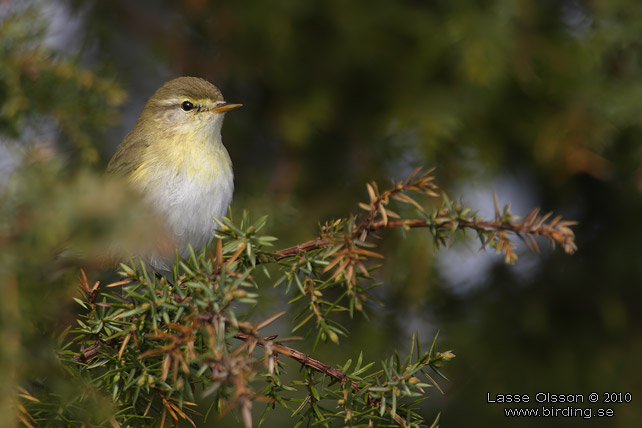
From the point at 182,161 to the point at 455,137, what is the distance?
1.33m

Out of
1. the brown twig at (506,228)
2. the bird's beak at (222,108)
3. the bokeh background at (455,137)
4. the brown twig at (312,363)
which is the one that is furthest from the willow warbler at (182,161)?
the brown twig at (312,363)

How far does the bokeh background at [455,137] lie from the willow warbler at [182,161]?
22 centimetres

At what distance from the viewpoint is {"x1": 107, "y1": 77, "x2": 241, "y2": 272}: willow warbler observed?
291 cm

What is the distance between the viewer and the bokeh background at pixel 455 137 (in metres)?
2.90

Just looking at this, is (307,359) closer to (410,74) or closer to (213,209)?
(213,209)

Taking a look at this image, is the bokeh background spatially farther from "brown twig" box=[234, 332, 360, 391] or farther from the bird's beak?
"brown twig" box=[234, 332, 360, 391]

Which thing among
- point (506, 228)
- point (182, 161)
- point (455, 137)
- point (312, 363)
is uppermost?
point (455, 137)

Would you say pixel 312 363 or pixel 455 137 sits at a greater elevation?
pixel 455 137

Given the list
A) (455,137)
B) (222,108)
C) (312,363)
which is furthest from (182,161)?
(312,363)

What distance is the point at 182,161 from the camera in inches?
120

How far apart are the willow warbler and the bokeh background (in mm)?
222

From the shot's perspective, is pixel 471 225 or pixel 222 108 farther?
pixel 222 108

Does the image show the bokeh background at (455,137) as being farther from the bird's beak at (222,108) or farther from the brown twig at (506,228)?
the brown twig at (506,228)

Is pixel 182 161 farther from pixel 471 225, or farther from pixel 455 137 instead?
pixel 471 225
